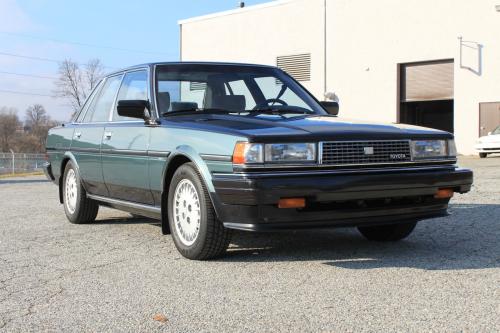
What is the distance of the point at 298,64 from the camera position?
113 ft

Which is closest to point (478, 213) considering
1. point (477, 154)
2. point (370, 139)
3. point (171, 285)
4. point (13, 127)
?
point (370, 139)

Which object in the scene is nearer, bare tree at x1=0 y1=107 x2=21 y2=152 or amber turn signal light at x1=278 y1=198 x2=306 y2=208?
amber turn signal light at x1=278 y1=198 x2=306 y2=208

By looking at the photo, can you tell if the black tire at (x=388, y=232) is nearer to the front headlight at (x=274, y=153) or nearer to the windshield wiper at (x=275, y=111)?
the windshield wiper at (x=275, y=111)

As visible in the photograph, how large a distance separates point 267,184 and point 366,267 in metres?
0.91

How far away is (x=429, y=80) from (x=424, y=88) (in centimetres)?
41

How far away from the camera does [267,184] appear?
424 cm

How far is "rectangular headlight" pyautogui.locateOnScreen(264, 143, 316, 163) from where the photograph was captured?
4332mm

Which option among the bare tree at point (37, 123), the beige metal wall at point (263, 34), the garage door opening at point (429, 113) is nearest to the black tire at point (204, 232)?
the garage door opening at point (429, 113)

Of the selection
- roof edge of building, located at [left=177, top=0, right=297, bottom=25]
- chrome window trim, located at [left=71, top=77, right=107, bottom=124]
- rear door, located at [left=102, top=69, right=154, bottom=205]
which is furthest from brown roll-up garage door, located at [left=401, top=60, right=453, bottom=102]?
rear door, located at [left=102, top=69, right=154, bottom=205]

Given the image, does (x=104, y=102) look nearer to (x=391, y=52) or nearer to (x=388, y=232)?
(x=388, y=232)

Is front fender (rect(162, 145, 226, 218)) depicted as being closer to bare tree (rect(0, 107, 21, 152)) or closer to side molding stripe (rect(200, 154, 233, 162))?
side molding stripe (rect(200, 154, 233, 162))

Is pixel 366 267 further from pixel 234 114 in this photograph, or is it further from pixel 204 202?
pixel 234 114

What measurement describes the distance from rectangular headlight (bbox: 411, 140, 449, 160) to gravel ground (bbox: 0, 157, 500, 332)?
0.74 m

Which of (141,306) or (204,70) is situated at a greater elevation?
(204,70)
